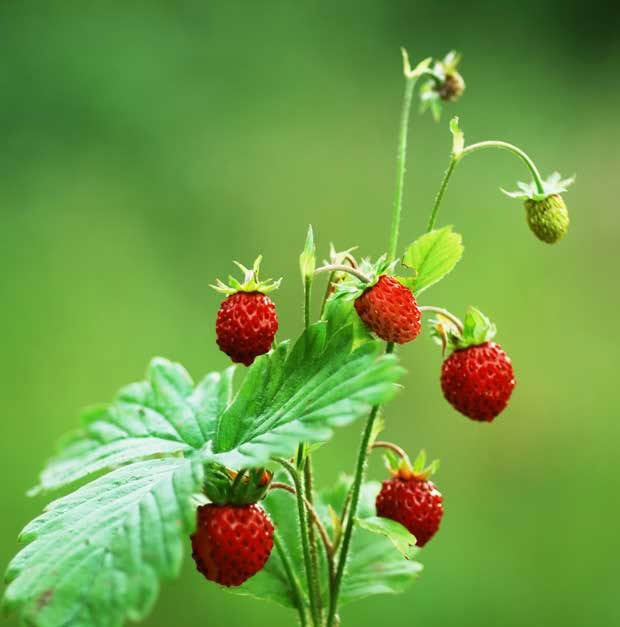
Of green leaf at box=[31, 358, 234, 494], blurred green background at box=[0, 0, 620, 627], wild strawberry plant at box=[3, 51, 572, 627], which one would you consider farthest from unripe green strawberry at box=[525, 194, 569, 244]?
blurred green background at box=[0, 0, 620, 627]

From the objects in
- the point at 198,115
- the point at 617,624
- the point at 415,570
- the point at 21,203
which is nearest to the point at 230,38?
the point at 198,115

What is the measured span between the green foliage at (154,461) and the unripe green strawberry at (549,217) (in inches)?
9.8

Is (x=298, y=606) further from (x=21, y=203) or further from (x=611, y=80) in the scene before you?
(x=611, y=80)

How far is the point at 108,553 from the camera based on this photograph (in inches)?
26.0

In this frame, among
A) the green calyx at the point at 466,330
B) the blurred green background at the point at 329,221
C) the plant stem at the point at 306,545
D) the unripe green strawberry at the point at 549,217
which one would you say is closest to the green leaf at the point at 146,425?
the plant stem at the point at 306,545

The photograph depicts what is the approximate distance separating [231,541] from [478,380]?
11.1 inches

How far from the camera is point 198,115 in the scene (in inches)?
132

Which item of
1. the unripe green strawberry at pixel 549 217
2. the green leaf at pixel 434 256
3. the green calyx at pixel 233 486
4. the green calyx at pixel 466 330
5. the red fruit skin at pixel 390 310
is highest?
the unripe green strawberry at pixel 549 217

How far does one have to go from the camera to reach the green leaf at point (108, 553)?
2.06 feet

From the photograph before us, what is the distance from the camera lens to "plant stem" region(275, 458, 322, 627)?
0.74 m

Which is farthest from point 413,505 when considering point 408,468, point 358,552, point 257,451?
point 257,451

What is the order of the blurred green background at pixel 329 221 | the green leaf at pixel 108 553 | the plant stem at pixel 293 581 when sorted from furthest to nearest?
1. the blurred green background at pixel 329 221
2. the plant stem at pixel 293 581
3. the green leaf at pixel 108 553

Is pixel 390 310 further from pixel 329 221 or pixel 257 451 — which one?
→ pixel 329 221

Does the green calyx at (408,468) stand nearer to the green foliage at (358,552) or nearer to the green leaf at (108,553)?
the green foliage at (358,552)
